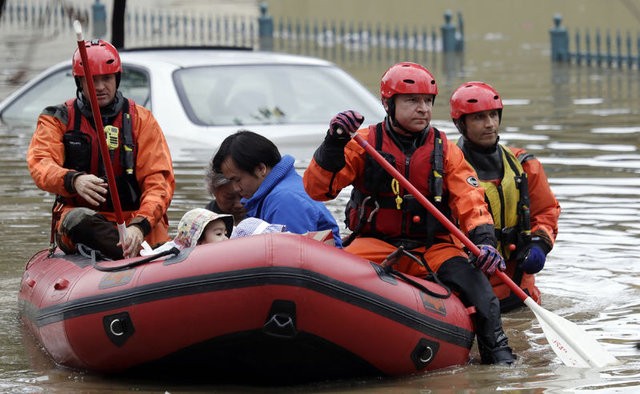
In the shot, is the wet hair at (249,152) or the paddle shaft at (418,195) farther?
the wet hair at (249,152)

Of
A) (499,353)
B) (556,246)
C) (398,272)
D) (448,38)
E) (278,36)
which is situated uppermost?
(278,36)

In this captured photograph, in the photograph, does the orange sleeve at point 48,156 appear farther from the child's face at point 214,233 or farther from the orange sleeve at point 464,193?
the orange sleeve at point 464,193

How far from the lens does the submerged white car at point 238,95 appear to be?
12078mm

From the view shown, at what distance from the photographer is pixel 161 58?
1295 cm

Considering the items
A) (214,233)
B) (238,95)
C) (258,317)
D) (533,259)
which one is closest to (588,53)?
(238,95)

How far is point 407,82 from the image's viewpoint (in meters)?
7.35

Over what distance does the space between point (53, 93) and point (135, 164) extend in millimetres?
5287

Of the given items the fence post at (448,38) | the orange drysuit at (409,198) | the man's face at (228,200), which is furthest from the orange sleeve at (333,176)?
the fence post at (448,38)

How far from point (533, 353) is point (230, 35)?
1035 inches

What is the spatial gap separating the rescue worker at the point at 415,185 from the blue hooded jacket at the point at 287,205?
121mm

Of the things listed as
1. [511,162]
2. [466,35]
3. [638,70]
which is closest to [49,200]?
[511,162]

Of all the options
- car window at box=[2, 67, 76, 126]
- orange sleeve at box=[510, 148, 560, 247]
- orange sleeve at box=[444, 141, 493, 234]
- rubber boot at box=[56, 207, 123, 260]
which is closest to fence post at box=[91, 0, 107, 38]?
car window at box=[2, 67, 76, 126]

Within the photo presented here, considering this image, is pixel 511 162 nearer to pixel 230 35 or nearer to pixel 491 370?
pixel 491 370

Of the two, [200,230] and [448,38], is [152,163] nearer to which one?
[200,230]
